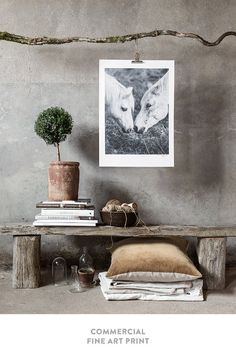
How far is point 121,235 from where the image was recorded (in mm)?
3523

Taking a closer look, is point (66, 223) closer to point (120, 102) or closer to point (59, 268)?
point (59, 268)

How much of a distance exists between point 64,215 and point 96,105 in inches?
43.2

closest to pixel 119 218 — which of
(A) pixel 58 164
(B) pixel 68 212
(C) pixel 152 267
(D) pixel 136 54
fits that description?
(B) pixel 68 212

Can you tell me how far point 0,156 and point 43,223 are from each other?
3.04 feet

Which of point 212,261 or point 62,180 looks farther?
point 62,180

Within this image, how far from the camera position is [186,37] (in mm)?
3951

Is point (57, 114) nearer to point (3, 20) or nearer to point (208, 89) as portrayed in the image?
point (3, 20)

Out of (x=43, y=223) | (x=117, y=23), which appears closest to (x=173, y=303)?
(x=43, y=223)

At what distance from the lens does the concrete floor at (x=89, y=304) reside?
10.1ft

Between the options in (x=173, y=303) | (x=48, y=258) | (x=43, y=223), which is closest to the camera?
(x=173, y=303)

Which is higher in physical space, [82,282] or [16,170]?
[16,170]

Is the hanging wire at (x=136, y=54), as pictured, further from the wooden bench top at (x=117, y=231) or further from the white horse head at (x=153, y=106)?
the wooden bench top at (x=117, y=231)

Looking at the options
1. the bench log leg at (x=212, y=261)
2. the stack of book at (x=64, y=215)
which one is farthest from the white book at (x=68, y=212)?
the bench log leg at (x=212, y=261)

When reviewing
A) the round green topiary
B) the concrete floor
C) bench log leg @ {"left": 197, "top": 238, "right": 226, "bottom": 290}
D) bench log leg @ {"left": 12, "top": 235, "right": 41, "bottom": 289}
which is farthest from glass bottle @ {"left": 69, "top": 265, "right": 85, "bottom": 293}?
the round green topiary
